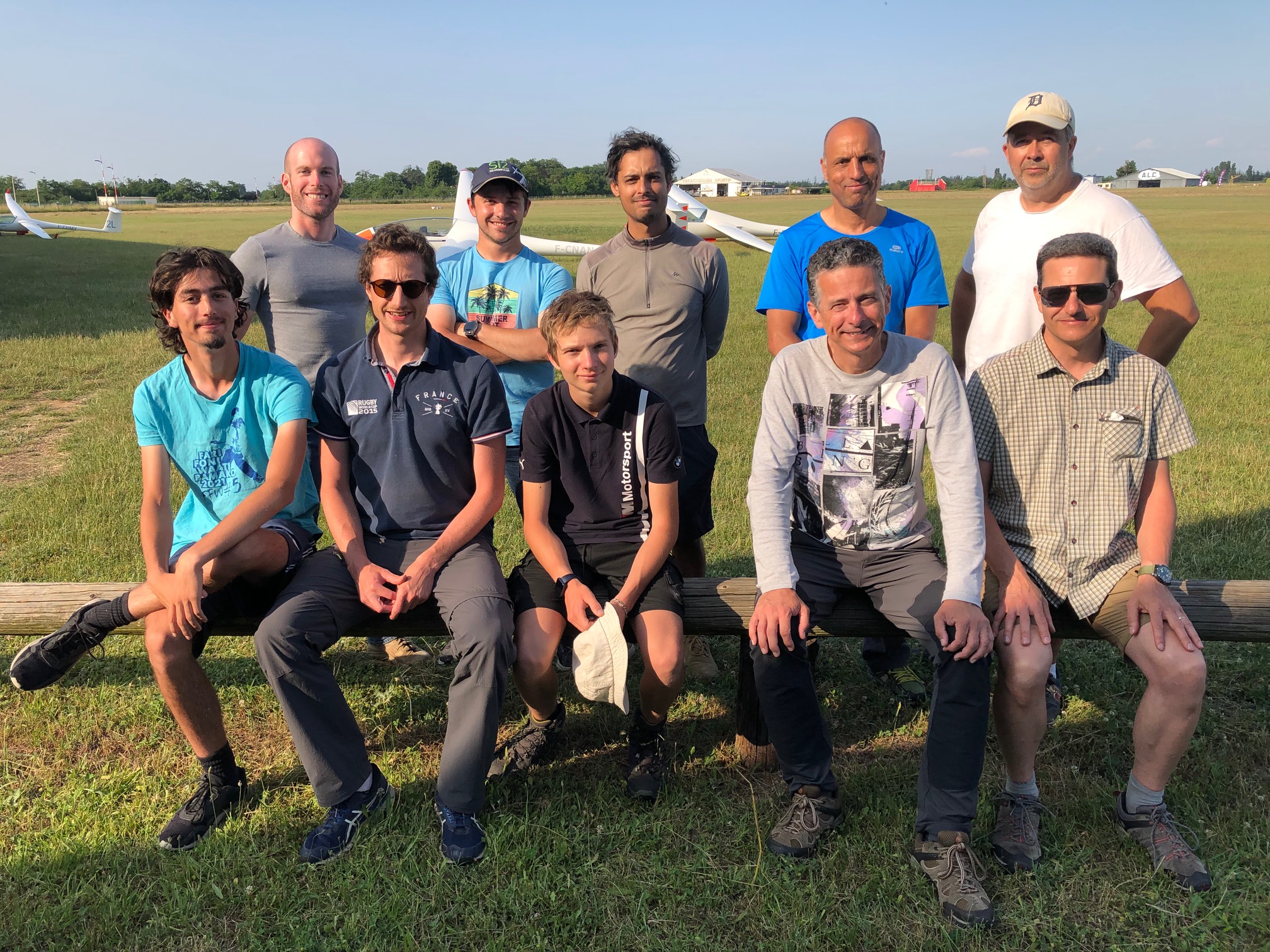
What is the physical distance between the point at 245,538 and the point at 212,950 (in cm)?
145

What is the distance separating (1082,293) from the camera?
323 cm

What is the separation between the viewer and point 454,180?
11744 cm

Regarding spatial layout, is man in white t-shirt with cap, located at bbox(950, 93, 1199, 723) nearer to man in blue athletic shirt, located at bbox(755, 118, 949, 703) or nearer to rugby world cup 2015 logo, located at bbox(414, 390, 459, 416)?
man in blue athletic shirt, located at bbox(755, 118, 949, 703)

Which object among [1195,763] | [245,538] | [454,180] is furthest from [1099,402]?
[454,180]

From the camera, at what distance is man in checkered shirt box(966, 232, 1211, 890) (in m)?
3.14

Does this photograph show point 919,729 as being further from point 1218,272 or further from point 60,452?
point 1218,272

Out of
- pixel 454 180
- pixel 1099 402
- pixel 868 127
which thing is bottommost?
pixel 1099 402

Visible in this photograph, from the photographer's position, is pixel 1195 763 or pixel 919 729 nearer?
pixel 1195 763

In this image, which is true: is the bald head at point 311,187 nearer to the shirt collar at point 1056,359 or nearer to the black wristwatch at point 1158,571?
the shirt collar at point 1056,359

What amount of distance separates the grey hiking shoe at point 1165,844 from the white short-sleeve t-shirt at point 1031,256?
1831 millimetres

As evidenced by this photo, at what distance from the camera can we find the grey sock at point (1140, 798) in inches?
127

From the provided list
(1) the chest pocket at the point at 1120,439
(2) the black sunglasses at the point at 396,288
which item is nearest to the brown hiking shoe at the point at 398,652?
(2) the black sunglasses at the point at 396,288

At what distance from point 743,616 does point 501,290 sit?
200 centimetres

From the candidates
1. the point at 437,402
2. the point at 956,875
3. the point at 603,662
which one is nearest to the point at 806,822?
the point at 956,875
